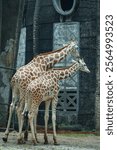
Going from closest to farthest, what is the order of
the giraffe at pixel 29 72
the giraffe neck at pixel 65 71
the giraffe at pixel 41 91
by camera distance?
the giraffe at pixel 41 91 < the giraffe at pixel 29 72 < the giraffe neck at pixel 65 71

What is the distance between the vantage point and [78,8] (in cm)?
2064

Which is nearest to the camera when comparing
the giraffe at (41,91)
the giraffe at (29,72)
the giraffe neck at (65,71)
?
the giraffe at (41,91)

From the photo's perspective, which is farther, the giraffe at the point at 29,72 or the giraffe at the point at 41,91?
the giraffe at the point at 29,72

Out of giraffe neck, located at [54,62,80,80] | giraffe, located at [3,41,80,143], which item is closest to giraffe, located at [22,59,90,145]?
giraffe neck, located at [54,62,80,80]

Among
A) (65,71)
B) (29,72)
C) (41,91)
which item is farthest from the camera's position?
(65,71)

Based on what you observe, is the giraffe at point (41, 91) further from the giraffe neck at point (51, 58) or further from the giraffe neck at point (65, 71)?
the giraffe neck at point (51, 58)

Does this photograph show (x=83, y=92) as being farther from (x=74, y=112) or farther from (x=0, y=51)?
(x=0, y=51)

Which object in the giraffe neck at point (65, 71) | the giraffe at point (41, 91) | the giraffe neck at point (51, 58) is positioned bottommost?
the giraffe at point (41, 91)

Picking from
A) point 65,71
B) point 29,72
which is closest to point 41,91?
point 29,72

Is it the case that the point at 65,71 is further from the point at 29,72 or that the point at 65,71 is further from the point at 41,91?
the point at 41,91

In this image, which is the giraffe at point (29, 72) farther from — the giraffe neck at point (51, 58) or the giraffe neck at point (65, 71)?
the giraffe neck at point (65, 71)

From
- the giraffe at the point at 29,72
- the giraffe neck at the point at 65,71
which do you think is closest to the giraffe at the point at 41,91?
the giraffe neck at the point at 65,71

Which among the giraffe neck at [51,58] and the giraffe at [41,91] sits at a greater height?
the giraffe neck at [51,58]

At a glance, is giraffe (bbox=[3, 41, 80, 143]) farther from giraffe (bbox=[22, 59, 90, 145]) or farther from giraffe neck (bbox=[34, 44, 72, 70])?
giraffe (bbox=[22, 59, 90, 145])
